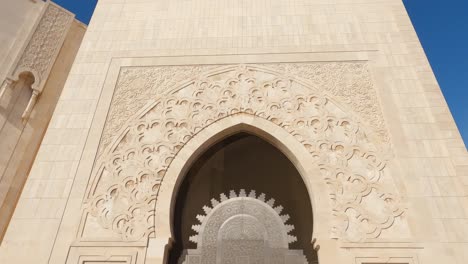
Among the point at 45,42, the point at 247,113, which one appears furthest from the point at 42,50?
the point at 247,113

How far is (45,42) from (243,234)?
3.29 meters

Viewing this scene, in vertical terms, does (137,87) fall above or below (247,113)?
above

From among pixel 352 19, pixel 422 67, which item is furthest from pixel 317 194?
pixel 352 19

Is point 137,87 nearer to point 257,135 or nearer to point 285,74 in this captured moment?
point 257,135

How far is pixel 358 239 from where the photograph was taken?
265 cm

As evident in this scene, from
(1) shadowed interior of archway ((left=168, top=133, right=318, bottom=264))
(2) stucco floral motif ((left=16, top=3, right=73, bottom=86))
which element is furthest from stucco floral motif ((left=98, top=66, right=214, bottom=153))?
(2) stucco floral motif ((left=16, top=3, right=73, bottom=86))

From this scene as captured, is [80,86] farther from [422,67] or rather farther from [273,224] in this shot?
[422,67]

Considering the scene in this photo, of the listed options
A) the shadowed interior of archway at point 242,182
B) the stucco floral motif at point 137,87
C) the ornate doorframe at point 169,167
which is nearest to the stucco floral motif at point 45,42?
the ornate doorframe at point 169,167

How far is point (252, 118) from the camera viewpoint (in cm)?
327

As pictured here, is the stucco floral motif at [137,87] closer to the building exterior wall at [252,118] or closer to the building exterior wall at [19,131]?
the building exterior wall at [252,118]

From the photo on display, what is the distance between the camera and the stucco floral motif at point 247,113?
279 cm

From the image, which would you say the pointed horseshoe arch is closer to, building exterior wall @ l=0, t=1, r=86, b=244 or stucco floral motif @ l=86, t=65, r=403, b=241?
stucco floral motif @ l=86, t=65, r=403, b=241

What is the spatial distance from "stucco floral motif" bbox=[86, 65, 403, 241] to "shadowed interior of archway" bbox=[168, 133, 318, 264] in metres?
0.32

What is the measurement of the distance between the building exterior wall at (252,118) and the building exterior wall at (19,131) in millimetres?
409
